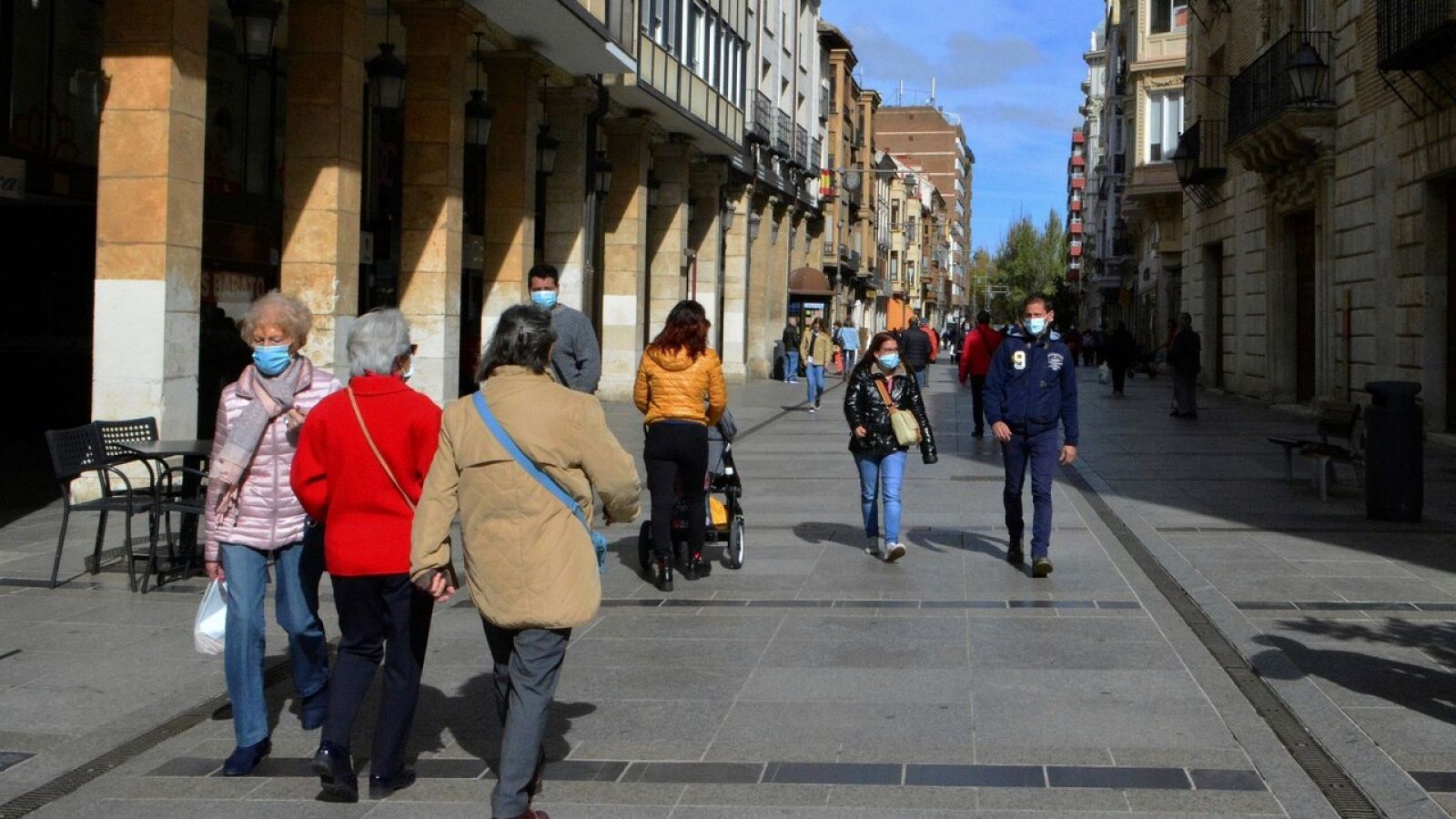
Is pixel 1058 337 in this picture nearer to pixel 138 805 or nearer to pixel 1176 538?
pixel 1176 538

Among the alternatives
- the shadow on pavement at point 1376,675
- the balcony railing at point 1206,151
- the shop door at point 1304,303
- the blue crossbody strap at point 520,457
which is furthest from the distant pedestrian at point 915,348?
the blue crossbody strap at point 520,457

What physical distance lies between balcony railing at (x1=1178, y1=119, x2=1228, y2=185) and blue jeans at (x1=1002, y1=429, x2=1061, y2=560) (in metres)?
25.2

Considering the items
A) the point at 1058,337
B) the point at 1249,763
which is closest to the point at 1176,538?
the point at 1058,337

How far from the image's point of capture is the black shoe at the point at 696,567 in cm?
959

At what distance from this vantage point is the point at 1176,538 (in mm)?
11305

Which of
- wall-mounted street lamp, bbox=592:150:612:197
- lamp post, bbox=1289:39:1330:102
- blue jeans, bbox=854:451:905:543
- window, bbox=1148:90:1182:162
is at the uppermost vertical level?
window, bbox=1148:90:1182:162

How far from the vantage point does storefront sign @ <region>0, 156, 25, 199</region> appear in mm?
15812

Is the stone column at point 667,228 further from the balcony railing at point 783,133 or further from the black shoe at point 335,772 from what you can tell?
the black shoe at point 335,772

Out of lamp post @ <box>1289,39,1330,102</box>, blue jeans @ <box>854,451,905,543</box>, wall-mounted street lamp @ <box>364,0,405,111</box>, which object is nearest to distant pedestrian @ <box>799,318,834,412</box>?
lamp post @ <box>1289,39,1330,102</box>

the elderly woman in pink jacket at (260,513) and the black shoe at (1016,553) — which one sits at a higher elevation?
the elderly woman in pink jacket at (260,513)

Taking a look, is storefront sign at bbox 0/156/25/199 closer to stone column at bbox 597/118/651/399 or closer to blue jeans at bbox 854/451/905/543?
blue jeans at bbox 854/451/905/543

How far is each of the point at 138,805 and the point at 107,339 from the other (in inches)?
342

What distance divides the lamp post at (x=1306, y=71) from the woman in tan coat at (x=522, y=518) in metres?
21.2

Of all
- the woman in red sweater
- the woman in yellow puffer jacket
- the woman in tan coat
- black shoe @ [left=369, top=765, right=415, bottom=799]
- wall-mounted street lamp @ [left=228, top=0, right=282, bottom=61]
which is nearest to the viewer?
the woman in tan coat
